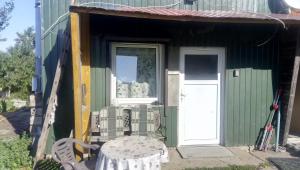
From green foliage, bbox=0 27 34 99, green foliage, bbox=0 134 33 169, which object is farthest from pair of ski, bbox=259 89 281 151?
green foliage, bbox=0 27 34 99

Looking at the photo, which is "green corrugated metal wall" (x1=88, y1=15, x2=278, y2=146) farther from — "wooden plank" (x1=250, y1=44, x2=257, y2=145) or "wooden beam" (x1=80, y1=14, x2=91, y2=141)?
"wooden beam" (x1=80, y1=14, x2=91, y2=141)

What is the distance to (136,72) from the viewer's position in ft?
20.6

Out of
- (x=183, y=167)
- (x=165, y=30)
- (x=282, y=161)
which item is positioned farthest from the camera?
(x=165, y=30)

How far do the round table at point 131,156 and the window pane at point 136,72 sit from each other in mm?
1918

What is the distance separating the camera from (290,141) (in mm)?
6777

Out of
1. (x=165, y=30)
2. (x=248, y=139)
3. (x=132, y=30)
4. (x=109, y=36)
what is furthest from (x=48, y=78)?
(x=248, y=139)

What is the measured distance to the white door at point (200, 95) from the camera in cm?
646

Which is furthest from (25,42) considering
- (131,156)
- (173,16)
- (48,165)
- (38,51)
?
(131,156)

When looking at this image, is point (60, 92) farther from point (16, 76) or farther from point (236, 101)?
point (16, 76)

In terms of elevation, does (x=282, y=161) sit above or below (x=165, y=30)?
below

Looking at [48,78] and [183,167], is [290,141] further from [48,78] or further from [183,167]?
[48,78]

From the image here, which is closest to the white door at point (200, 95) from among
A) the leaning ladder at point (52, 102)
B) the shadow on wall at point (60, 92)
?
the shadow on wall at point (60, 92)

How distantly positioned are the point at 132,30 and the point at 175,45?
0.89 m

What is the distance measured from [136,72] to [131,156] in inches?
103
